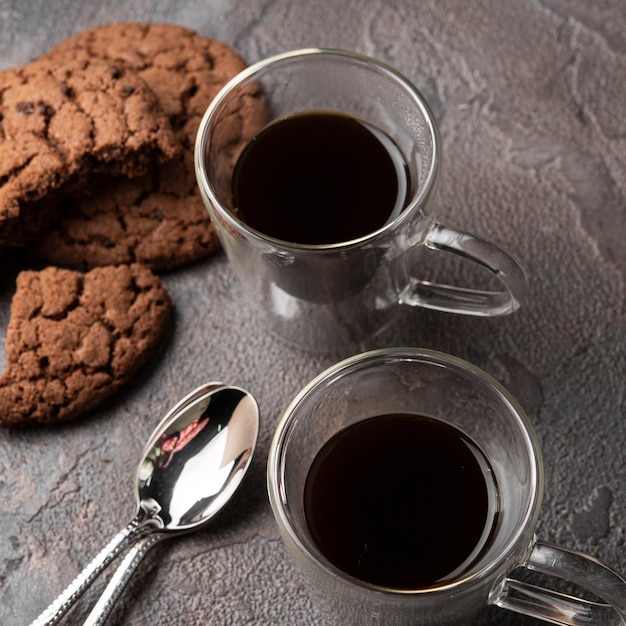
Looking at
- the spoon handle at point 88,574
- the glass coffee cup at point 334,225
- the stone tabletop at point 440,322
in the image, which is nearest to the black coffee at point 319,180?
the glass coffee cup at point 334,225

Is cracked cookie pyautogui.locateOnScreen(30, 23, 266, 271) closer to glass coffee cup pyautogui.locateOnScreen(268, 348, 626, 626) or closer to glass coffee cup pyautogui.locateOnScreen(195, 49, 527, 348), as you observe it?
glass coffee cup pyautogui.locateOnScreen(195, 49, 527, 348)

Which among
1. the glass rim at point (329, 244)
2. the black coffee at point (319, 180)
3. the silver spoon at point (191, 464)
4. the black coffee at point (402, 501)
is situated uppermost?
the glass rim at point (329, 244)

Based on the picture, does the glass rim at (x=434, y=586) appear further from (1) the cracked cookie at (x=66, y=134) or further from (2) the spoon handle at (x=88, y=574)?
(1) the cracked cookie at (x=66, y=134)

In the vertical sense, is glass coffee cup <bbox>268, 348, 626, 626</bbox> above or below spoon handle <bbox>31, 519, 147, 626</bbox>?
above

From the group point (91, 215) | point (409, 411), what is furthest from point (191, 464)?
point (91, 215)

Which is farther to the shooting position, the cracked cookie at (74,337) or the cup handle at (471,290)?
the cracked cookie at (74,337)

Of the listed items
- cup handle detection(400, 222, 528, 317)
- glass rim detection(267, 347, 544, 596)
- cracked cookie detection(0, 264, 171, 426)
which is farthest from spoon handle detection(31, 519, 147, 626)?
cup handle detection(400, 222, 528, 317)

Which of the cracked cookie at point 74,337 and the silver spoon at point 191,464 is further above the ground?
the cracked cookie at point 74,337

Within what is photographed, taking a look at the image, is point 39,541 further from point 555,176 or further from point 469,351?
point 555,176

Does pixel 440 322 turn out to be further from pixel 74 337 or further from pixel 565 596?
pixel 74 337
